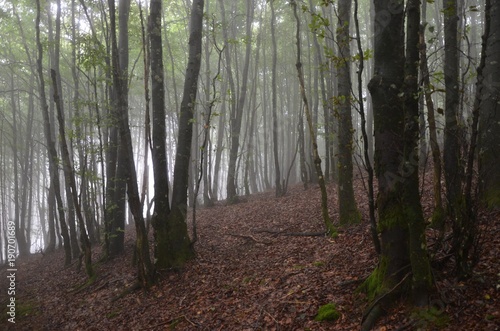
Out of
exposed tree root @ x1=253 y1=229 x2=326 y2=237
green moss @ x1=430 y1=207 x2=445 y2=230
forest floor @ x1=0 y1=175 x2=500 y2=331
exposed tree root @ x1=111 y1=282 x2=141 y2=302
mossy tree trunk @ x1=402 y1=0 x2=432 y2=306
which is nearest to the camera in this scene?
mossy tree trunk @ x1=402 y1=0 x2=432 y2=306

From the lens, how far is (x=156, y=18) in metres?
8.29

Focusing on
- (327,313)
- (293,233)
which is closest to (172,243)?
(293,233)

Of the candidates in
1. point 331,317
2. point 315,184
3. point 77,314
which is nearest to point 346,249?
point 331,317

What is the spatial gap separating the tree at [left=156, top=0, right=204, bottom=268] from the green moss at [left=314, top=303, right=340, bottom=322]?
4.19m

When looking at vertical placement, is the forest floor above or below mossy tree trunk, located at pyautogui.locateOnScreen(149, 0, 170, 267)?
below

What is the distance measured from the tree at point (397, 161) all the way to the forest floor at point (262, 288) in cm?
26

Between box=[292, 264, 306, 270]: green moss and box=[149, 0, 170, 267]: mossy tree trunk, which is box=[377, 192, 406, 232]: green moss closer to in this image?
box=[292, 264, 306, 270]: green moss

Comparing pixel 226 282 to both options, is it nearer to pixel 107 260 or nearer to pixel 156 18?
pixel 107 260

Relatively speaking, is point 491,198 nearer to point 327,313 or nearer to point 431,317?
point 431,317

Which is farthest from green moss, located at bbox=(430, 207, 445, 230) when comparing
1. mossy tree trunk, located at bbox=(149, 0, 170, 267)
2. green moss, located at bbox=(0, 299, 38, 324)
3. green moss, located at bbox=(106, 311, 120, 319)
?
green moss, located at bbox=(0, 299, 38, 324)

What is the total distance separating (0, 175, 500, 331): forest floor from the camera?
4023mm

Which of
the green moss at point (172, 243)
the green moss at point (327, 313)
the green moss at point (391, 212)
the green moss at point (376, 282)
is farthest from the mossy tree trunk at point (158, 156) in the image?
the green moss at point (391, 212)

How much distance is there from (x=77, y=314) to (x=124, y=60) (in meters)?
6.95

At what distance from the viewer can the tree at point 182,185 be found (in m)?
8.27
